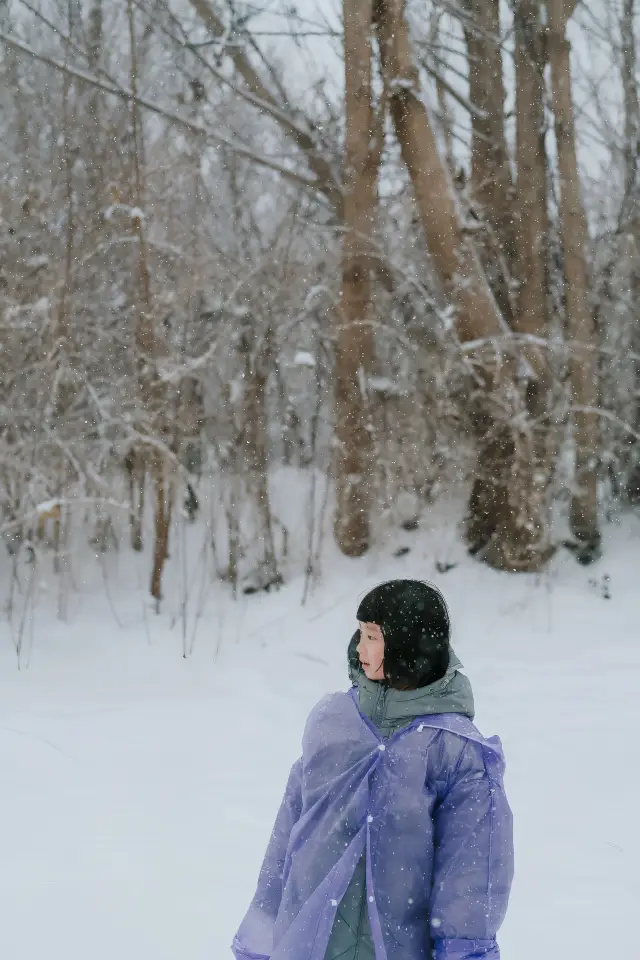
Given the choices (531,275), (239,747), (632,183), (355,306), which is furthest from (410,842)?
(632,183)

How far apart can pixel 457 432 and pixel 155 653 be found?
3.00 m

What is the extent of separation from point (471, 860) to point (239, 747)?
11.9ft

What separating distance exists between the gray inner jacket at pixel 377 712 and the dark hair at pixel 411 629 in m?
0.02

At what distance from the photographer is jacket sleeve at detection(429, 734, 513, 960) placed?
5.20 feet

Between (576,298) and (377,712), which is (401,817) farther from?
(576,298)

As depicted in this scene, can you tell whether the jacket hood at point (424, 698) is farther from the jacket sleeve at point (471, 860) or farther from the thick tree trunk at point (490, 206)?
the thick tree trunk at point (490, 206)

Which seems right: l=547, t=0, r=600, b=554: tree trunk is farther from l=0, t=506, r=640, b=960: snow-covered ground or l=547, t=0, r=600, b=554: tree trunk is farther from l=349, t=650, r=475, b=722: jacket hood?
l=349, t=650, r=475, b=722: jacket hood

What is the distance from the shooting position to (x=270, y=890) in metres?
1.86

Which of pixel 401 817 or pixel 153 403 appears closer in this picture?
pixel 401 817

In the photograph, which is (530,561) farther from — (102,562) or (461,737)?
(461,737)

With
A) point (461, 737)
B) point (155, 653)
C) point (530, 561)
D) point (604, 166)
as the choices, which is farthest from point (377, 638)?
point (604, 166)

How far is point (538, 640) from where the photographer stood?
668cm

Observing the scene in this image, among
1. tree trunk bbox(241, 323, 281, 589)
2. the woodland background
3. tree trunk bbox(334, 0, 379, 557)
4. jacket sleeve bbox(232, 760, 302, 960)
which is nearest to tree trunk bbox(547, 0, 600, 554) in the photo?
the woodland background

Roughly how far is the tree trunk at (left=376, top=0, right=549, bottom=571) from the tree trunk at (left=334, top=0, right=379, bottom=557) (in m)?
0.23
